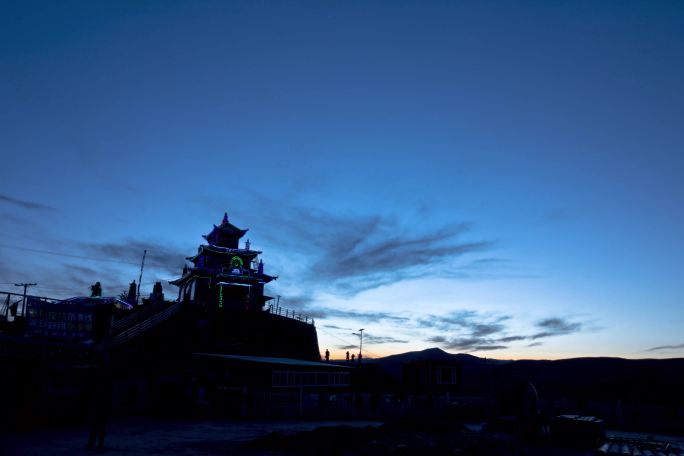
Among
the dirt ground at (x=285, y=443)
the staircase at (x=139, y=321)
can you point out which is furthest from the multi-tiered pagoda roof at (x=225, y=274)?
the dirt ground at (x=285, y=443)

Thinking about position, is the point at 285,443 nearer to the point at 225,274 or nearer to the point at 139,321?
the point at 139,321

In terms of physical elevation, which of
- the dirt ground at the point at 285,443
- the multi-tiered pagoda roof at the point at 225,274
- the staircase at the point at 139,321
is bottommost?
the dirt ground at the point at 285,443

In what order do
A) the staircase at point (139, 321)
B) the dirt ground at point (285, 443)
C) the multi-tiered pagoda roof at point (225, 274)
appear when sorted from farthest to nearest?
the multi-tiered pagoda roof at point (225, 274), the staircase at point (139, 321), the dirt ground at point (285, 443)

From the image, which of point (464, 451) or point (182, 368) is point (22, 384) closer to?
point (182, 368)

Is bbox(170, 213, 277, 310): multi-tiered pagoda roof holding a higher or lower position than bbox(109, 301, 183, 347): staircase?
higher

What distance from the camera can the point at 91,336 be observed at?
2444 centimetres

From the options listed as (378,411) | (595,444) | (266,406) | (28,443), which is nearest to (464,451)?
(595,444)

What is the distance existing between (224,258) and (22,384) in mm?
46045

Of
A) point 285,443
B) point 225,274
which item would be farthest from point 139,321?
point 285,443

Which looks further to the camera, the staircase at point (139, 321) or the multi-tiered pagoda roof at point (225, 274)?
the multi-tiered pagoda roof at point (225, 274)

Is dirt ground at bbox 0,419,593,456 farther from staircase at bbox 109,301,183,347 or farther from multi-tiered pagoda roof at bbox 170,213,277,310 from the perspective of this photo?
multi-tiered pagoda roof at bbox 170,213,277,310

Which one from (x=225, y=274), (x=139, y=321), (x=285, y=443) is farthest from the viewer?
(x=225, y=274)

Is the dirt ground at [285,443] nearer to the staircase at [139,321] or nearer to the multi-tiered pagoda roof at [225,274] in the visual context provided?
the staircase at [139,321]

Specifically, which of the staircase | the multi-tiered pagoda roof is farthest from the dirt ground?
the multi-tiered pagoda roof
